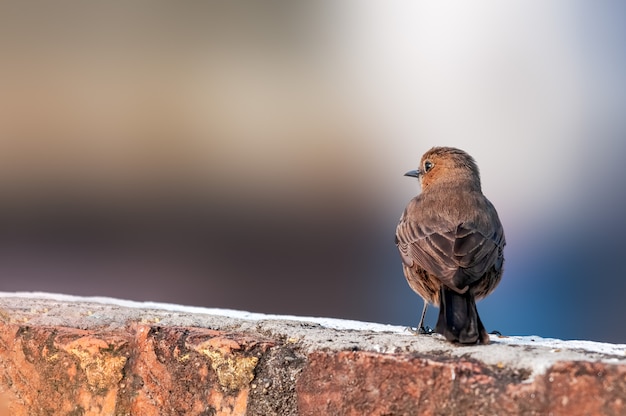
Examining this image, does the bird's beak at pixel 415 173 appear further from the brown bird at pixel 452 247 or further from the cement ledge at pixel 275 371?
the cement ledge at pixel 275 371

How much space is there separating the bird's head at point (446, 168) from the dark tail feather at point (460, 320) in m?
1.18

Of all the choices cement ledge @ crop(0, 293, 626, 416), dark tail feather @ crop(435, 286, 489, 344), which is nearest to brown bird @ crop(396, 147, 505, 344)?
dark tail feather @ crop(435, 286, 489, 344)

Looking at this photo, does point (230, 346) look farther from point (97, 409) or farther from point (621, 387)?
point (621, 387)

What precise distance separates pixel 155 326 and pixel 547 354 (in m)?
1.05

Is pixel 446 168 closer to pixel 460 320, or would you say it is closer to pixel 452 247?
pixel 452 247

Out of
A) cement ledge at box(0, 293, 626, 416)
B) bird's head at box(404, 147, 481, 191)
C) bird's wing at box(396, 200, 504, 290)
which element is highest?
bird's head at box(404, 147, 481, 191)

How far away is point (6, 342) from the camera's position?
92.2 inches

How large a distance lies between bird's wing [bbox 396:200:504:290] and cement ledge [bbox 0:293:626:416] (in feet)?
1.30

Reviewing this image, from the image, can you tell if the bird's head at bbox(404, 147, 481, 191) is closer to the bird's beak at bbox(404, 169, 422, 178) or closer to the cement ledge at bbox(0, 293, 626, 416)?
the bird's beak at bbox(404, 169, 422, 178)

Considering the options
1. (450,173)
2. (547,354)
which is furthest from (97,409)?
(450,173)

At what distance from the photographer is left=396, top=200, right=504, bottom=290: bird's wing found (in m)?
2.89

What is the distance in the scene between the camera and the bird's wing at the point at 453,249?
2889 millimetres

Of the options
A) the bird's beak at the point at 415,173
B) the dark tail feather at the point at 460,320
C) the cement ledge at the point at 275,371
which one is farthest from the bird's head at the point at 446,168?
the cement ledge at the point at 275,371

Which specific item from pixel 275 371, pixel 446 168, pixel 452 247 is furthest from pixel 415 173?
pixel 275 371
